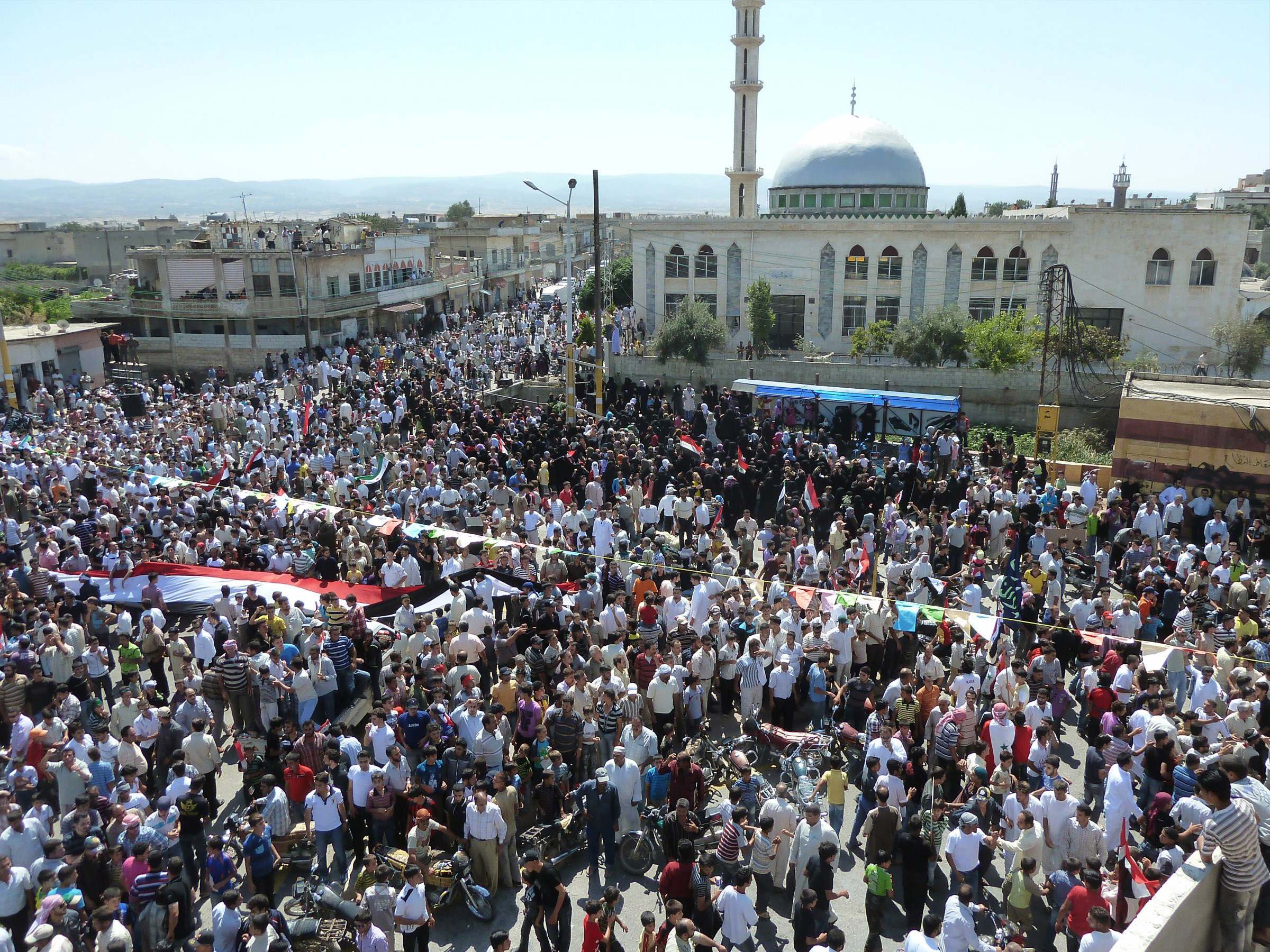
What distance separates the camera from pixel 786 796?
27.0 ft

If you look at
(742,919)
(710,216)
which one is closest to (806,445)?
(742,919)

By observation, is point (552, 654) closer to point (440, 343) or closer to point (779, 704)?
point (779, 704)

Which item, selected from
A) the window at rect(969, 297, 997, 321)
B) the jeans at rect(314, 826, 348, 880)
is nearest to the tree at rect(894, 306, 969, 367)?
the window at rect(969, 297, 997, 321)

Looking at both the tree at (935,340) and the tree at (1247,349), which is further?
the tree at (1247,349)

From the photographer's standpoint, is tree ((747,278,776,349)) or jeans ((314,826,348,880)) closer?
jeans ((314,826,348,880))

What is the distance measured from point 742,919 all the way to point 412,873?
240 centimetres

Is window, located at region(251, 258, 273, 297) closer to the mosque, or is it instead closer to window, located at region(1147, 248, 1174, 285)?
the mosque

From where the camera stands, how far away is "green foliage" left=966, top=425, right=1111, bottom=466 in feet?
77.9

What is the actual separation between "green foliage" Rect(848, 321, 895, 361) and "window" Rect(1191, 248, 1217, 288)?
12.9 metres

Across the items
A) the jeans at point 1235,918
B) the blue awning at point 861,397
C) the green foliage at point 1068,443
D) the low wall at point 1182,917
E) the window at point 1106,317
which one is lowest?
the green foliage at point 1068,443

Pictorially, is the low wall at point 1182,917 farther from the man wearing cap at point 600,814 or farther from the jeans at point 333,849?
the jeans at point 333,849

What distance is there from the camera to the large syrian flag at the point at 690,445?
1878 centimetres

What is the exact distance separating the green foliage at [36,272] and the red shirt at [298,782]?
60.7 metres

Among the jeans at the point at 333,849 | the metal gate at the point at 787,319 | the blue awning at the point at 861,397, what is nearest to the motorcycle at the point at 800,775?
the jeans at the point at 333,849
